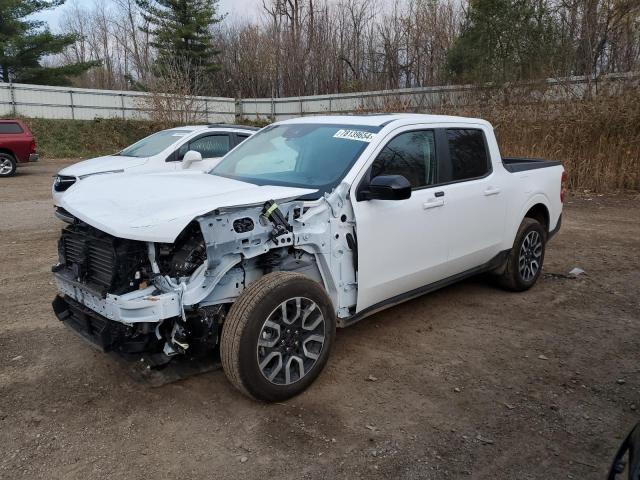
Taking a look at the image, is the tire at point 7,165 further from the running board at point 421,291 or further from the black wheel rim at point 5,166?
the running board at point 421,291

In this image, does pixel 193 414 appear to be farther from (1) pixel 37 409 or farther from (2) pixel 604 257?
(2) pixel 604 257

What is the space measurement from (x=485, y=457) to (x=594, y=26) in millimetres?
19120

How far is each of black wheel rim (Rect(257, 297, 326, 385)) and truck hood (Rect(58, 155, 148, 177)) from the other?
6.35 meters

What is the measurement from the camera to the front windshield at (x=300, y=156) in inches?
157

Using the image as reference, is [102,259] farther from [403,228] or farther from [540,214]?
[540,214]

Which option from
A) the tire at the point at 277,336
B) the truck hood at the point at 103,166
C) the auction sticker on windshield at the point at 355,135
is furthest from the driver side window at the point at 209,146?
the tire at the point at 277,336

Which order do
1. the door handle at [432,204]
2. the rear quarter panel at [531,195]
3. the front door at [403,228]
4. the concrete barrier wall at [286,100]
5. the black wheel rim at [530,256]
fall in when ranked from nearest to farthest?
the front door at [403,228] < the door handle at [432,204] < the rear quarter panel at [531,195] < the black wheel rim at [530,256] < the concrete barrier wall at [286,100]

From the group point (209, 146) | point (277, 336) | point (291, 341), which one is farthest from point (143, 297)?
point (209, 146)

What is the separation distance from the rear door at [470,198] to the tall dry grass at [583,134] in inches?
351

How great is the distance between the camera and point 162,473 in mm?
2830

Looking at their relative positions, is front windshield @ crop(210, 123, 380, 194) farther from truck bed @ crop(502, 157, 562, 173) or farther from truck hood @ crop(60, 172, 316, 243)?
truck bed @ crop(502, 157, 562, 173)


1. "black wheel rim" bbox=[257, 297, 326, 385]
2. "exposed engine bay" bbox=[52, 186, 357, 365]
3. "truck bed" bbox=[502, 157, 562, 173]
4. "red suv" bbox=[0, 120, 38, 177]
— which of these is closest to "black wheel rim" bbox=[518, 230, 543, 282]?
"truck bed" bbox=[502, 157, 562, 173]

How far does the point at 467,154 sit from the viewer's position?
196 inches

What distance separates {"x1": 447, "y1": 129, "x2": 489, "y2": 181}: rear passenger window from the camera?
4.79 meters
